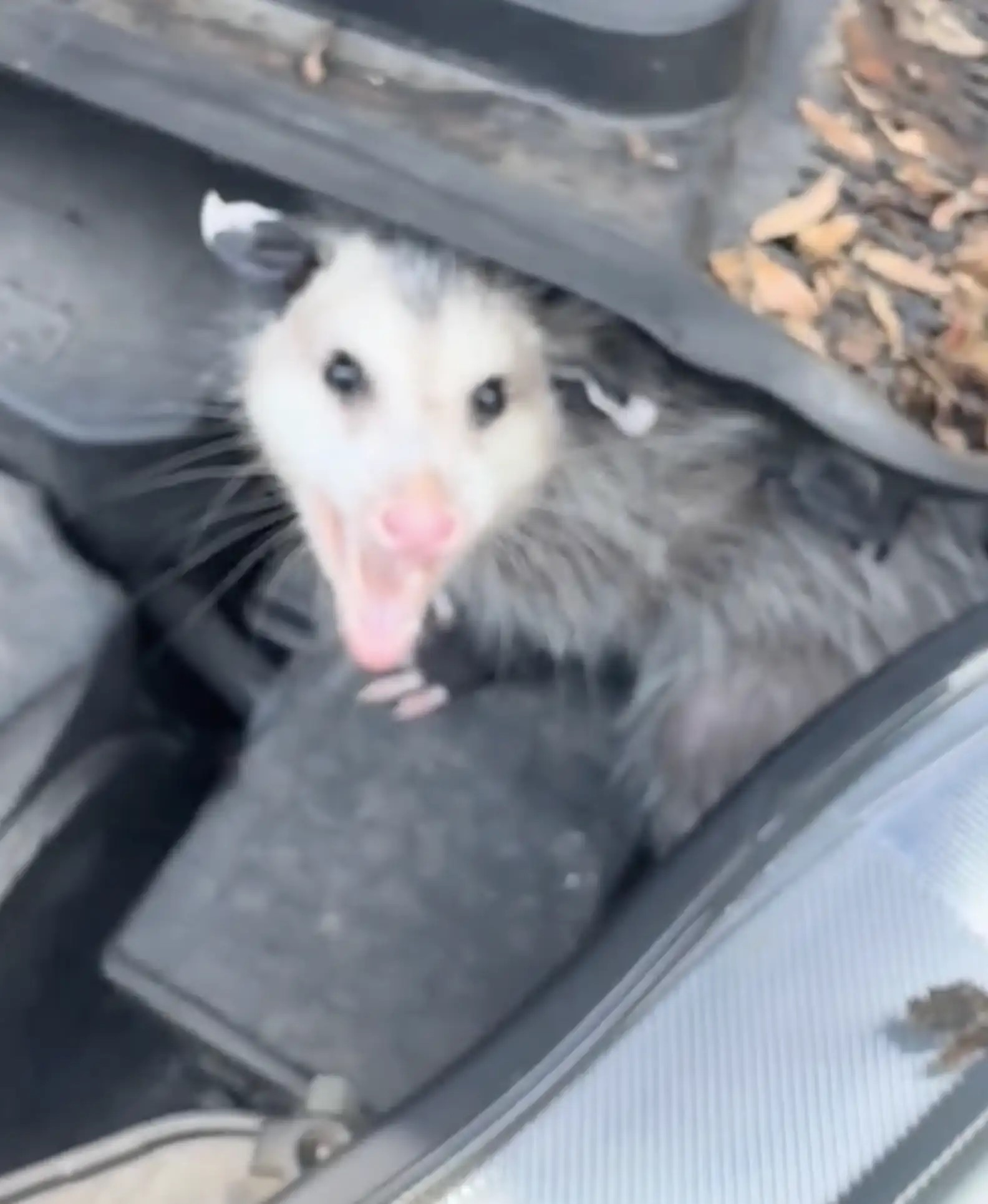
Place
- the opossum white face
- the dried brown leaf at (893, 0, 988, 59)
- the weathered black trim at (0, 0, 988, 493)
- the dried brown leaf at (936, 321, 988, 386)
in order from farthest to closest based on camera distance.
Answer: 1. the dried brown leaf at (893, 0, 988, 59)
2. the dried brown leaf at (936, 321, 988, 386)
3. the opossum white face
4. the weathered black trim at (0, 0, 988, 493)

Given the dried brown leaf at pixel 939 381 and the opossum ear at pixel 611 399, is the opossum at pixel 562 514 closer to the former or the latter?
the opossum ear at pixel 611 399

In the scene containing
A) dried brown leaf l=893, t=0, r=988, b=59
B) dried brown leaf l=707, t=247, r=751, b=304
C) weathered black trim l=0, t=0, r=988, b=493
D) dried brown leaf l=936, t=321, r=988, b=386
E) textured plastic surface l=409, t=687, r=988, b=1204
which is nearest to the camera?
textured plastic surface l=409, t=687, r=988, b=1204

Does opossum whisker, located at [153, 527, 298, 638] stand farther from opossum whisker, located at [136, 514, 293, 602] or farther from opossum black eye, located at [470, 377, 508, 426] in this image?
opossum black eye, located at [470, 377, 508, 426]

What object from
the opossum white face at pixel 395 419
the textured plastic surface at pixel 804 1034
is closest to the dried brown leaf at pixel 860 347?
the opossum white face at pixel 395 419

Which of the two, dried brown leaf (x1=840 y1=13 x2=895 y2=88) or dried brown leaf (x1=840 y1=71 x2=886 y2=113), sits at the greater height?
dried brown leaf (x1=840 y1=13 x2=895 y2=88)

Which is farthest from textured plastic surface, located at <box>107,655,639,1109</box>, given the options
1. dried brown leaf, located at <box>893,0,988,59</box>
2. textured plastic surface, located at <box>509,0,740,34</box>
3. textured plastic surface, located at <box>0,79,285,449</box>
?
dried brown leaf, located at <box>893,0,988,59</box>

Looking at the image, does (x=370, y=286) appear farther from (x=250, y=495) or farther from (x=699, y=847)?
(x=699, y=847)

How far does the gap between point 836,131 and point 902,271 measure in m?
0.11

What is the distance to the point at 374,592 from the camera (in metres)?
1.06

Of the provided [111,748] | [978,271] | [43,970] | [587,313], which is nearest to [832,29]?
[978,271]

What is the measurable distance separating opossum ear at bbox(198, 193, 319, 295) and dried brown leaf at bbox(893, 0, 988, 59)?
54cm

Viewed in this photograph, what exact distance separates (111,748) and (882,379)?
0.56 m

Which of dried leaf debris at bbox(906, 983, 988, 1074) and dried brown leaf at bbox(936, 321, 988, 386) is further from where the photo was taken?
dried brown leaf at bbox(936, 321, 988, 386)

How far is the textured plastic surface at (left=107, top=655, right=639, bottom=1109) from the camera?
104 cm
